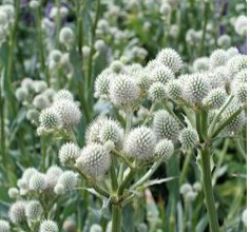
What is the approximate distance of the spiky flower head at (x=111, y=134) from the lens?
1.51 m

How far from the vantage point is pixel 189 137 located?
149 centimetres

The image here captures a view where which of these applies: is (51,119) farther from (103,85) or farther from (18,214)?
(18,214)

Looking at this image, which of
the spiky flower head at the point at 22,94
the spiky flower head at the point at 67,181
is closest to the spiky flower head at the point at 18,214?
the spiky flower head at the point at 67,181

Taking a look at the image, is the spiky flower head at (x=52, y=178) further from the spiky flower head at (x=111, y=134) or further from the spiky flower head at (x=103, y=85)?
the spiky flower head at (x=111, y=134)

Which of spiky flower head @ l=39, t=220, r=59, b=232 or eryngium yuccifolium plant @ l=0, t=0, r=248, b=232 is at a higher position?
eryngium yuccifolium plant @ l=0, t=0, r=248, b=232

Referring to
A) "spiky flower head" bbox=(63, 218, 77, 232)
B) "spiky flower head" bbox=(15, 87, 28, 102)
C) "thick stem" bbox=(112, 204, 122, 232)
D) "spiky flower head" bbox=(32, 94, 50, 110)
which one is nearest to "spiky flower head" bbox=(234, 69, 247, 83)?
"thick stem" bbox=(112, 204, 122, 232)

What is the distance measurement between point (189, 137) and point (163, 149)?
0.06m

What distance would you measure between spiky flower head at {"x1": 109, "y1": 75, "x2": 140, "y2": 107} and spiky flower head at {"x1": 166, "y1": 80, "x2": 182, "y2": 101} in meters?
0.09

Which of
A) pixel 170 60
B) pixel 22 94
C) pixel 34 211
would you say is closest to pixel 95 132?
pixel 170 60

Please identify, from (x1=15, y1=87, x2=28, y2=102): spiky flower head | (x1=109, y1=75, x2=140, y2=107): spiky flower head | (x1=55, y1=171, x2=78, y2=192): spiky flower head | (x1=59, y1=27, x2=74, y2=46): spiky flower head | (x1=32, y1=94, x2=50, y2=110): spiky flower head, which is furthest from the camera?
(x1=59, y1=27, x2=74, y2=46): spiky flower head

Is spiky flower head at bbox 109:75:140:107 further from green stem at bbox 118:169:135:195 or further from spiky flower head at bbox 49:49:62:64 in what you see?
spiky flower head at bbox 49:49:62:64

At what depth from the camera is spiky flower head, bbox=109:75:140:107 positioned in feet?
5.17

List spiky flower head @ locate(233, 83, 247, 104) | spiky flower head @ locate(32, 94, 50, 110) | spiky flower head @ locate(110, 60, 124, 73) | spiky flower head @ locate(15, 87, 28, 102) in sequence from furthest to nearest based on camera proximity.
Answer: spiky flower head @ locate(15, 87, 28, 102)
spiky flower head @ locate(32, 94, 50, 110)
spiky flower head @ locate(110, 60, 124, 73)
spiky flower head @ locate(233, 83, 247, 104)

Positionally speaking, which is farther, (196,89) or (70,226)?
(70,226)
